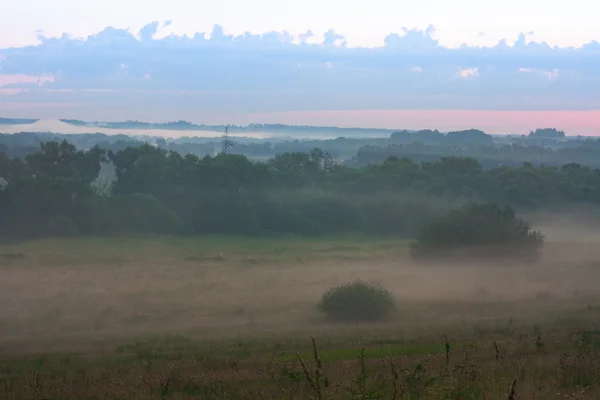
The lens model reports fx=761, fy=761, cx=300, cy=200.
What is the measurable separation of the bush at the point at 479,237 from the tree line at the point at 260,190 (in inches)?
394

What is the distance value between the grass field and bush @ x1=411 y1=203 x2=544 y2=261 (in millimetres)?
2161

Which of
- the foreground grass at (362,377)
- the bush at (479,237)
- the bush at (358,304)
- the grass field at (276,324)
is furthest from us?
the bush at (479,237)

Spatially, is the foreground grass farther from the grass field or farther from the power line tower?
the power line tower

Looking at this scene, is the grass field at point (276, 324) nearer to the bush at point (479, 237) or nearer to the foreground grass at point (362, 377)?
the foreground grass at point (362, 377)

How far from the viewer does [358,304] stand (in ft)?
115

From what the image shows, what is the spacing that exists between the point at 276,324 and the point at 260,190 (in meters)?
43.4

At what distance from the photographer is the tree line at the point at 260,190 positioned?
6831cm

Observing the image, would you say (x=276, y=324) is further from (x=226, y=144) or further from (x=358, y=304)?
(x=226, y=144)

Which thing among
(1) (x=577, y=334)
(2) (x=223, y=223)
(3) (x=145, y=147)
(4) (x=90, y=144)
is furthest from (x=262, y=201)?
(1) (x=577, y=334)

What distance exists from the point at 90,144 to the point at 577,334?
63.2m

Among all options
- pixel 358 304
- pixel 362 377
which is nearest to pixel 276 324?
pixel 358 304

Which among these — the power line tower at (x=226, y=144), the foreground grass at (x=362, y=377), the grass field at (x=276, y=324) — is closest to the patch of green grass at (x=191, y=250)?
the grass field at (x=276, y=324)

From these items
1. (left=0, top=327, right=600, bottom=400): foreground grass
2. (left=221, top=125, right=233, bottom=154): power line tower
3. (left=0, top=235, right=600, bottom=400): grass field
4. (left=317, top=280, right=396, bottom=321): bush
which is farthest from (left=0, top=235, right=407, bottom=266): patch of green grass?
(left=0, top=327, right=600, bottom=400): foreground grass

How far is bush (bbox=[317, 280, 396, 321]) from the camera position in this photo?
3484 centimetres
